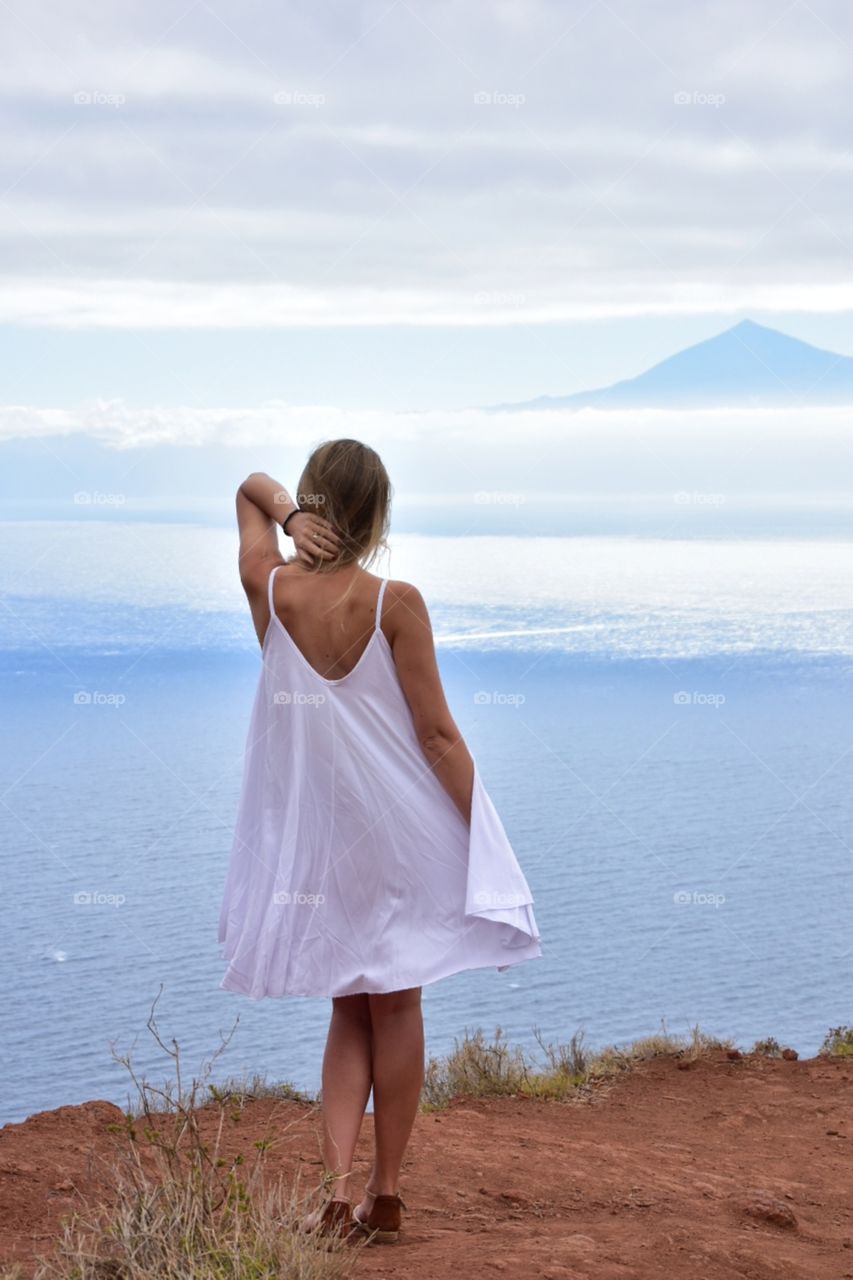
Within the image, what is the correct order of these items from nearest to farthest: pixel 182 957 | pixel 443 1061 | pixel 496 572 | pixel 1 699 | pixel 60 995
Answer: pixel 443 1061 → pixel 60 995 → pixel 182 957 → pixel 1 699 → pixel 496 572

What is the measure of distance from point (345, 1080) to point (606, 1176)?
57.1 inches

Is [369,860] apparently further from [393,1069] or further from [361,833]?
[393,1069]

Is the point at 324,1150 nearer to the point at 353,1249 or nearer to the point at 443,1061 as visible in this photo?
the point at 353,1249

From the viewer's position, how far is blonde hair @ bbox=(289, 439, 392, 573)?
352 cm

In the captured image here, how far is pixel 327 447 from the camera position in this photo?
139 inches

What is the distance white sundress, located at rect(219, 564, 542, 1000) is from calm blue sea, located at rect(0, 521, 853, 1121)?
38 centimetres

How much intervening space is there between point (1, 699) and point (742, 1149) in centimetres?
3515

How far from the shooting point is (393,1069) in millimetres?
3645

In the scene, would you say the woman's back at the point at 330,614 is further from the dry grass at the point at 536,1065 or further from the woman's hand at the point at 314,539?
the dry grass at the point at 536,1065

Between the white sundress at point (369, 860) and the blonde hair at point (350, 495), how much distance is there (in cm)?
24

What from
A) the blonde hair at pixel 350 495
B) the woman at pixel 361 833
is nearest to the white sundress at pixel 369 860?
the woman at pixel 361 833

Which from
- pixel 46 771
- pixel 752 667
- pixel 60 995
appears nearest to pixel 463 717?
pixel 752 667

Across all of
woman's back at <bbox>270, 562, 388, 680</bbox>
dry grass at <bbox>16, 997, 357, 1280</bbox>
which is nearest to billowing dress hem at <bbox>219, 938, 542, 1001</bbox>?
dry grass at <bbox>16, 997, 357, 1280</bbox>

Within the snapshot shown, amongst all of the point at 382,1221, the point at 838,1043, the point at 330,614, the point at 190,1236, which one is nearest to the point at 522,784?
the point at 838,1043
